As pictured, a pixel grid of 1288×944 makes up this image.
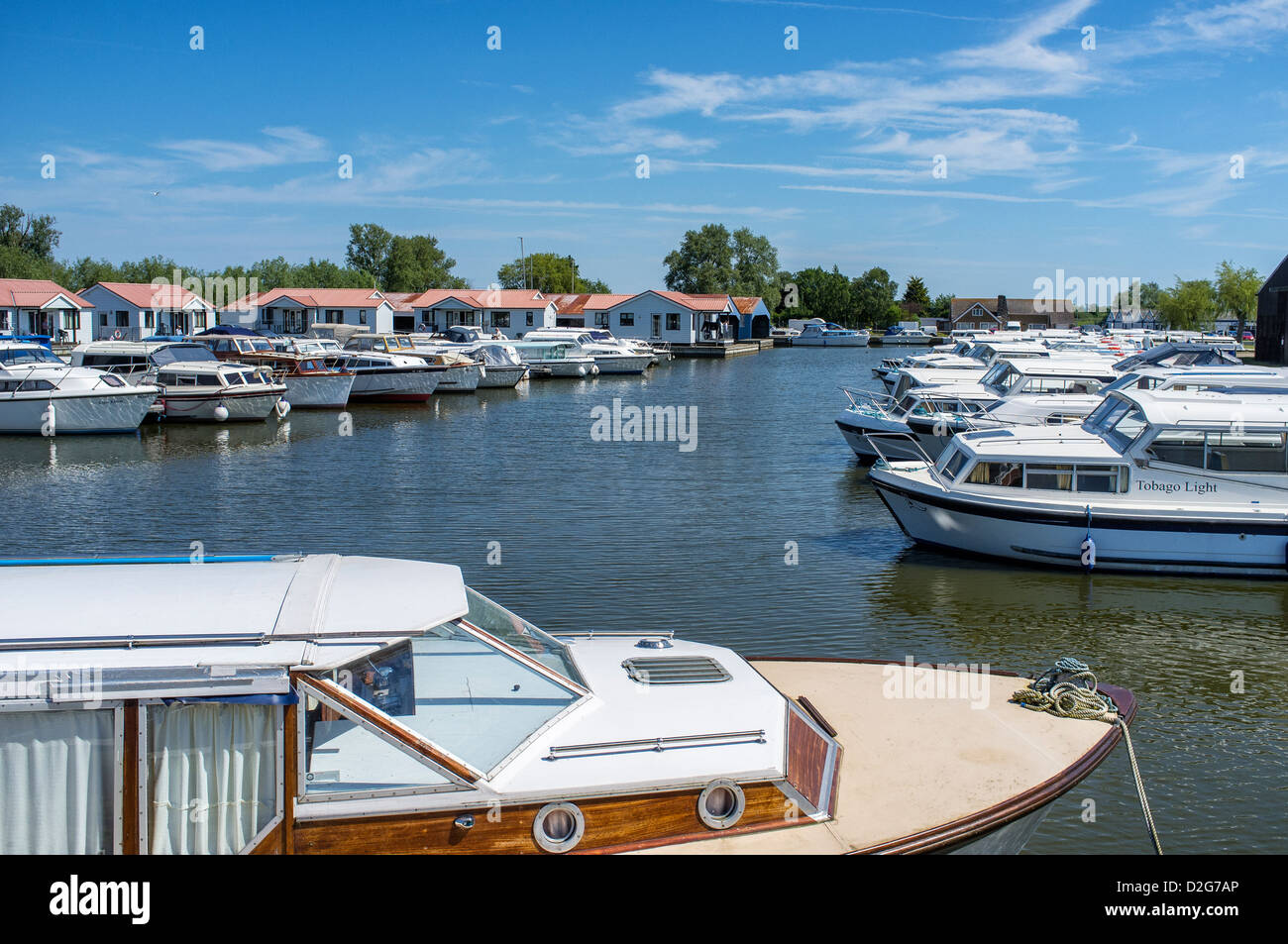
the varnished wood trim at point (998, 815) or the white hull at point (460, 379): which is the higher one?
the white hull at point (460, 379)

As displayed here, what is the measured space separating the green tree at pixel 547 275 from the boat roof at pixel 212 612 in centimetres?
14842

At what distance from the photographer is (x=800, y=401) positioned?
54.2 meters

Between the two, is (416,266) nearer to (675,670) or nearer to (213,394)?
(213,394)

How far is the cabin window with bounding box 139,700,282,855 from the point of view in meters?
5.76

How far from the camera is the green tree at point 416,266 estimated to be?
146625mm

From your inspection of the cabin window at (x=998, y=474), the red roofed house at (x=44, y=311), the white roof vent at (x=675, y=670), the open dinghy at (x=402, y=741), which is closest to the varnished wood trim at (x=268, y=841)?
the open dinghy at (x=402, y=741)

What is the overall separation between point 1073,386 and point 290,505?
21.4 metres

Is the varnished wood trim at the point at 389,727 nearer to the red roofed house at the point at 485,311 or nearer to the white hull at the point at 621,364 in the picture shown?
the white hull at the point at 621,364

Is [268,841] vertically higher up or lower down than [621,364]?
lower down

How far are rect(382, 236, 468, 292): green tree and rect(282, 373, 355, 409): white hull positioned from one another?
98.3 metres

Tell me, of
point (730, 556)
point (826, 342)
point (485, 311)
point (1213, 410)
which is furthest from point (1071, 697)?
point (826, 342)

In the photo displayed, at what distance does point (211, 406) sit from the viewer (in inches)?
1618

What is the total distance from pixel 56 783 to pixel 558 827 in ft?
8.66
